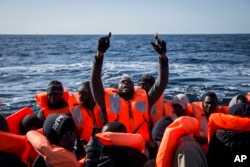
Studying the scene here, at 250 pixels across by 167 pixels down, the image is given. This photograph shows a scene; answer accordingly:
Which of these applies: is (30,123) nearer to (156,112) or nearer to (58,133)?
(156,112)

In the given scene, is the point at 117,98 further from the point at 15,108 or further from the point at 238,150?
the point at 15,108

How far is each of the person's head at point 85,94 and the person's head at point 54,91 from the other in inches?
14.6

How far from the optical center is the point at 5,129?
348 centimetres

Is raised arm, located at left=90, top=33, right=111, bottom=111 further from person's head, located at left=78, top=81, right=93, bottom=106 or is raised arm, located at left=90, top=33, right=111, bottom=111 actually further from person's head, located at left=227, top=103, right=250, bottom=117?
person's head, located at left=227, top=103, right=250, bottom=117

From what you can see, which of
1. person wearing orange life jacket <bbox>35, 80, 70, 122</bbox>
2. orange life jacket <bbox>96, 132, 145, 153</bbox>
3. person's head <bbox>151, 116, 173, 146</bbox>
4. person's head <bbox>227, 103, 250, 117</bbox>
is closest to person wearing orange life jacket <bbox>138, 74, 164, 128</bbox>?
person wearing orange life jacket <bbox>35, 80, 70, 122</bbox>

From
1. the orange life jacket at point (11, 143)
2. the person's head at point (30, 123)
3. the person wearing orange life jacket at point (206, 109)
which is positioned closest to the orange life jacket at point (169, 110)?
the person wearing orange life jacket at point (206, 109)

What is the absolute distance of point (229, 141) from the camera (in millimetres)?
3271

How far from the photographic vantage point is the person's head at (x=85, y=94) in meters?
5.56

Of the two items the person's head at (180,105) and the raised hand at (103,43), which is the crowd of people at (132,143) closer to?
the raised hand at (103,43)

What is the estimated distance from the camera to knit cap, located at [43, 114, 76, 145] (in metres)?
2.95

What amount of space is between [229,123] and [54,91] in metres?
3.26

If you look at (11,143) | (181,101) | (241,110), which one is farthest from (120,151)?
(181,101)

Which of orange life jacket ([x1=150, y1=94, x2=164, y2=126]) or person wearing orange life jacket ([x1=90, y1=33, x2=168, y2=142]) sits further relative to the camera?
orange life jacket ([x1=150, y1=94, x2=164, y2=126])

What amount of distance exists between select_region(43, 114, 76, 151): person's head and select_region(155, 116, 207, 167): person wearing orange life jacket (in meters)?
0.85
